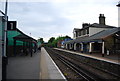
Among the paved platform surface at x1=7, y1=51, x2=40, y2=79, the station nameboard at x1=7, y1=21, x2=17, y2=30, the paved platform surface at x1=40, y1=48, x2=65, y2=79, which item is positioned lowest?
the paved platform surface at x1=40, y1=48, x2=65, y2=79

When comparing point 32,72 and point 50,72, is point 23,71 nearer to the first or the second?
point 32,72

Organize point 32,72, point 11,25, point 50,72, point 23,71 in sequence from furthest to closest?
1. point 50,72
2. point 23,71
3. point 32,72
4. point 11,25

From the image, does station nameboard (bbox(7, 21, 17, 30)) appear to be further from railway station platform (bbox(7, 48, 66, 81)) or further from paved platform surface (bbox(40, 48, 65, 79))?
paved platform surface (bbox(40, 48, 65, 79))

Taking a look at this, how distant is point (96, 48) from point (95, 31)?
526cm

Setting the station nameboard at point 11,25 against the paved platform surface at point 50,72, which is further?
the paved platform surface at point 50,72

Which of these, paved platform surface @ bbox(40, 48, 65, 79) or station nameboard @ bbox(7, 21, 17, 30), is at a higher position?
station nameboard @ bbox(7, 21, 17, 30)

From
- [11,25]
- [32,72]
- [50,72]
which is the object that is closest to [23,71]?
[32,72]

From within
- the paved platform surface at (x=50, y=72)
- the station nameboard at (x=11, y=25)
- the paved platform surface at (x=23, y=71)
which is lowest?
the paved platform surface at (x=50, y=72)

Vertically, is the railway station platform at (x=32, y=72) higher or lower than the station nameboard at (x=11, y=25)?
lower

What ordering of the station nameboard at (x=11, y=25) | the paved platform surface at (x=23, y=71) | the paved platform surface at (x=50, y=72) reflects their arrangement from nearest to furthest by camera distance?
the station nameboard at (x=11, y=25) → the paved platform surface at (x=23, y=71) → the paved platform surface at (x=50, y=72)

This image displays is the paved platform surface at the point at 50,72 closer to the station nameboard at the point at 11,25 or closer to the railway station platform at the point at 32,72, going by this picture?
the railway station platform at the point at 32,72

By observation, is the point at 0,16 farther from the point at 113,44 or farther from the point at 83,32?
the point at 83,32

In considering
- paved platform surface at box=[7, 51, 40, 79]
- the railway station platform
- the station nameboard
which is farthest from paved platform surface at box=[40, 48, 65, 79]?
the station nameboard

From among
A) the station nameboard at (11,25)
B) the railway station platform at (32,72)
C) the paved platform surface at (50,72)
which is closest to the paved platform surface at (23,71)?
the railway station platform at (32,72)
